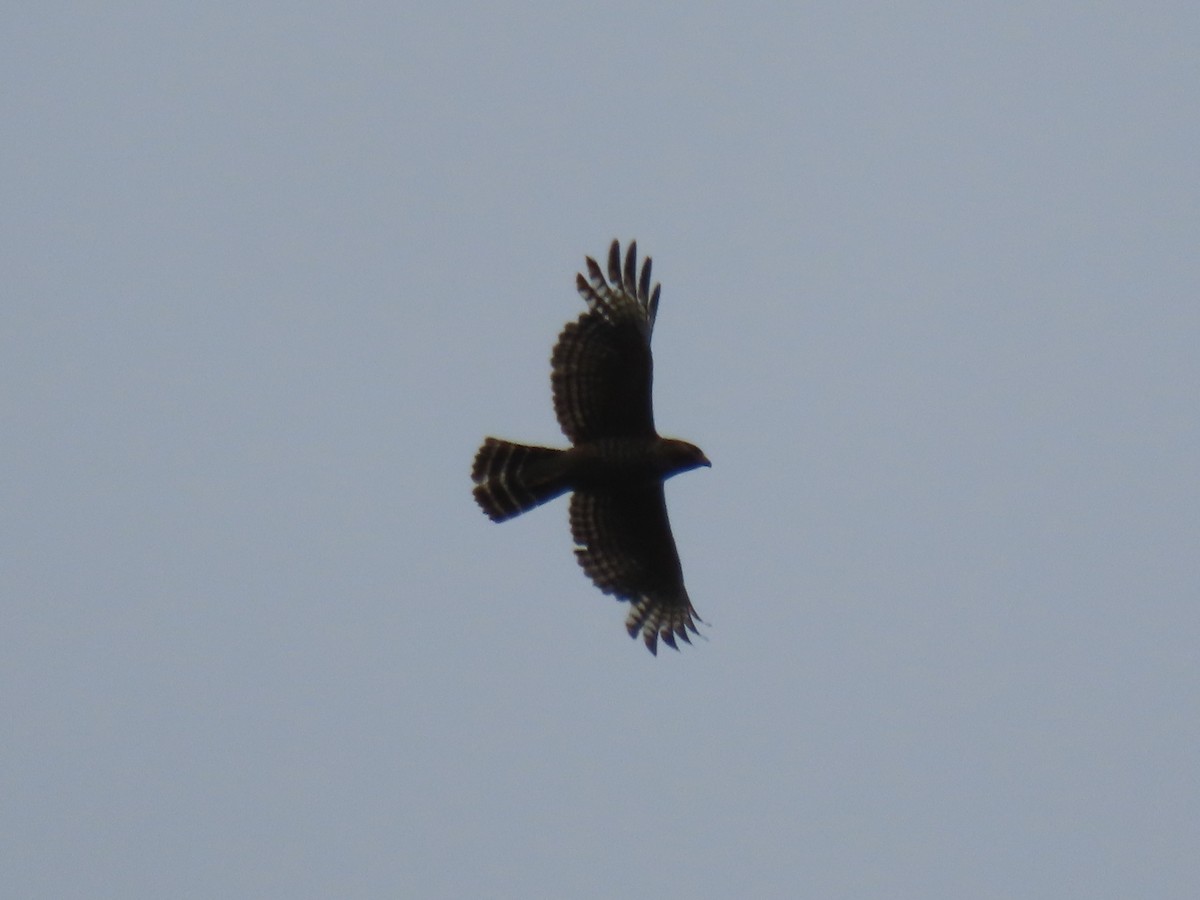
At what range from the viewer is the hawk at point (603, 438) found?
15.5m

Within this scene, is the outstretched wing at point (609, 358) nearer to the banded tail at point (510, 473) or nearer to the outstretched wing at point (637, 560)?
the banded tail at point (510, 473)

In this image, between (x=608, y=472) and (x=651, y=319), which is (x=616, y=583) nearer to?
(x=608, y=472)

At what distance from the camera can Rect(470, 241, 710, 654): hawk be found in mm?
15484

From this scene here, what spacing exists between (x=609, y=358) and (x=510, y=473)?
1233 millimetres

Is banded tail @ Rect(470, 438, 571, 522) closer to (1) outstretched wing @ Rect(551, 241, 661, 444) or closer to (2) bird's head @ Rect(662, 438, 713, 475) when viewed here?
(1) outstretched wing @ Rect(551, 241, 661, 444)

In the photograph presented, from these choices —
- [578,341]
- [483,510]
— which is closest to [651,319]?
[578,341]

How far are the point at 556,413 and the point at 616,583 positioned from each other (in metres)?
1.74

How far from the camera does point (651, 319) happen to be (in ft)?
51.0

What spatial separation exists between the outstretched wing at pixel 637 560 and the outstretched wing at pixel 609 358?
2.67ft

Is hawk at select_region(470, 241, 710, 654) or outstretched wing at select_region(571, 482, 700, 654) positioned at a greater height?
hawk at select_region(470, 241, 710, 654)

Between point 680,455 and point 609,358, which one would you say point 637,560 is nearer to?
point 680,455

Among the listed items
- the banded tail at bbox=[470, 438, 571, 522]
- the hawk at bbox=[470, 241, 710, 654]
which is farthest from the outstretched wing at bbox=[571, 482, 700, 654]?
the banded tail at bbox=[470, 438, 571, 522]

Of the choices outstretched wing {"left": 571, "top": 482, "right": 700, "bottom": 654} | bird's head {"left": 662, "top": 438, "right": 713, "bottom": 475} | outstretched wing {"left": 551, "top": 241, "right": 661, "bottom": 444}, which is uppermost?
outstretched wing {"left": 551, "top": 241, "right": 661, "bottom": 444}

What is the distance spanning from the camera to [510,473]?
15812 millimetres
